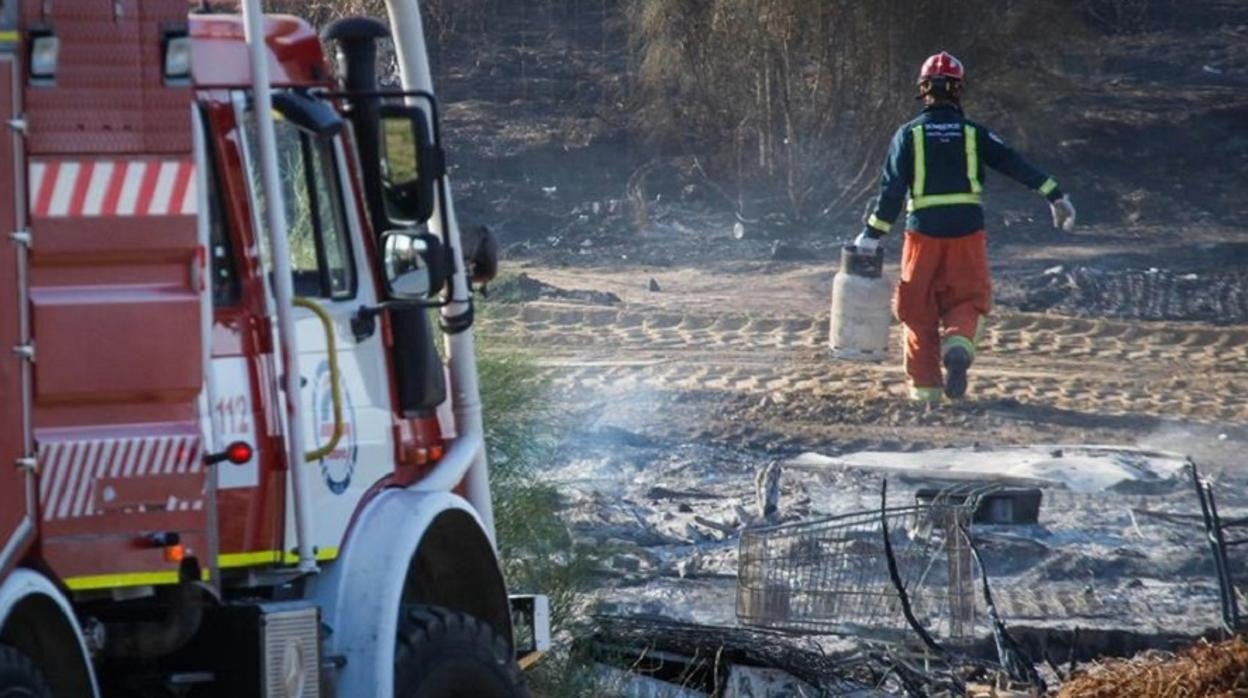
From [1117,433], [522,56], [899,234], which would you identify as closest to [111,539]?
[1117,433]

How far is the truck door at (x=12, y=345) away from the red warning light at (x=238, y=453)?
0.49 m

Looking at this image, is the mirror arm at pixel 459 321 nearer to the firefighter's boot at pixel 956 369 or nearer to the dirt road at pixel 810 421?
the dirt road at pixel 810 421

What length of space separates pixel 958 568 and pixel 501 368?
1918 mm

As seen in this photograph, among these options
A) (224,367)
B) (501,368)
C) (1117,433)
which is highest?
(224,367)

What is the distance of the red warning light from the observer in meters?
4.68

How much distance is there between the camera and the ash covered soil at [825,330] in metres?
9.62

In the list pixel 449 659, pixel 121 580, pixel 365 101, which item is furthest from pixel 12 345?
pixel 449 659

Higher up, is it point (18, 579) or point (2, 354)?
point (2, 354)

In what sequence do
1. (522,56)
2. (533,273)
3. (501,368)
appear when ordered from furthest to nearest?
(522,56) < (533,273) < (501,368)

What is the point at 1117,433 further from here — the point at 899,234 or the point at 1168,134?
the point at 1168,134

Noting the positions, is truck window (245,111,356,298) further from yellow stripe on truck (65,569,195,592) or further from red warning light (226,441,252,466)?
yellow stripe on truck (65,569,195,592)

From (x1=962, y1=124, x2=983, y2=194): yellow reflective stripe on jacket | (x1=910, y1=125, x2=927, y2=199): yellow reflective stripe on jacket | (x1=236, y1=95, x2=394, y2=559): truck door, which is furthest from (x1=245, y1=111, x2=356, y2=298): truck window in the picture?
(x1=962, y1=124, x2=983, y2=194): yellow reflective stripe on jacket

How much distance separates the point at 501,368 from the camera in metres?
8.80

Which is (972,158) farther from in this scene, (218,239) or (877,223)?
(218,239)
